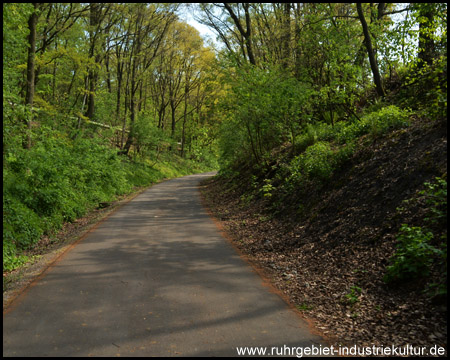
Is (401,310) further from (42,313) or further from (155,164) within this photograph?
(155,164)

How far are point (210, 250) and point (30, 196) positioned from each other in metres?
6.24

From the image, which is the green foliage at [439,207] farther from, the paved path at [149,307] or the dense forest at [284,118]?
the paved path at [149,307]

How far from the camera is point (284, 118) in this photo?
1476 cm

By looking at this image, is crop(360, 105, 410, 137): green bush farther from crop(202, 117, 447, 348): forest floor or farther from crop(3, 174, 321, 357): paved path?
crop(3, 174, 321, 357): paved path

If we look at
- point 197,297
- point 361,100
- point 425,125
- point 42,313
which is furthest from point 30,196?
point 361,100

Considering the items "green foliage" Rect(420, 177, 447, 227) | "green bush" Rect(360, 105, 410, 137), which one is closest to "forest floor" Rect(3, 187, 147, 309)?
"green foliage" Rect(420, 177, 447, 227)

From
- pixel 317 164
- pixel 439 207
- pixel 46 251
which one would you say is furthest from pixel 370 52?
pixel 46 251

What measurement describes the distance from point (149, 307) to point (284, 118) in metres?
11.3

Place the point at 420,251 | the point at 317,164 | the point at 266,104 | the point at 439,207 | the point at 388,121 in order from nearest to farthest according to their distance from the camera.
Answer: the point at 420,251 < the point at 439,207 < the point at 388,121 < the point at 317,164 < the point at 266,104

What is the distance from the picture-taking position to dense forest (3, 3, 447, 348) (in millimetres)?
6535

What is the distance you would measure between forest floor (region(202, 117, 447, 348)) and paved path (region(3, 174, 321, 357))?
2.09 feet

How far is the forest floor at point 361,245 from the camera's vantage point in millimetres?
4395

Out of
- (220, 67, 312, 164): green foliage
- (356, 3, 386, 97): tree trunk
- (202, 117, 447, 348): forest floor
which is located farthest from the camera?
(220, 67, 312, 164): green foliage

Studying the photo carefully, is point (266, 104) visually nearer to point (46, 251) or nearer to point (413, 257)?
point (46, 251)
